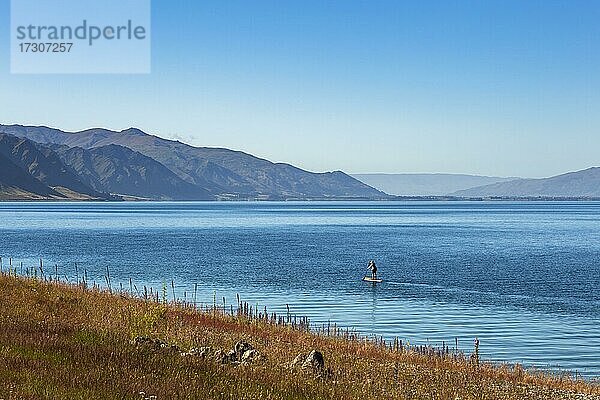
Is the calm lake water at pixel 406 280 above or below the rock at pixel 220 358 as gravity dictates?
below

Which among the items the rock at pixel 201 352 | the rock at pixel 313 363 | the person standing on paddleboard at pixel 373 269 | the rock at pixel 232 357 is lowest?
the person standing on paddleboard at pixel 373 269

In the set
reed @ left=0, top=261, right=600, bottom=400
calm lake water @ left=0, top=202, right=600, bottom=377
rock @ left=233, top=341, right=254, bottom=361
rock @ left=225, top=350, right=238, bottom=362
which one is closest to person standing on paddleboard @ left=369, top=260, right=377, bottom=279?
calm lake water @ left=0, top=202, right=600, bottom=377

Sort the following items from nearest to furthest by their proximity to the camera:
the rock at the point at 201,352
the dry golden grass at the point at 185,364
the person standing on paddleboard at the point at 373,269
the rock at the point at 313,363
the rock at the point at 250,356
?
1. the dry golden grass at the point at 185,364
2. the rock at the point at 201,352
3. the rock at the point at 313,363
4. the rock at the point at 250,356
5. the person standing on paddleboard at the point at 373,269

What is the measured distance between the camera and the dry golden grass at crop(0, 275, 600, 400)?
14.5 metres

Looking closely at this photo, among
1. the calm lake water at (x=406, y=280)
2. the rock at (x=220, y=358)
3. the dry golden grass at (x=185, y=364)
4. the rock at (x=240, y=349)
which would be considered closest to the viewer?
the dry golden grass at (x=185, y=364)

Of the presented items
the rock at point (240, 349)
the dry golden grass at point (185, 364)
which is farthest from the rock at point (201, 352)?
the dry golden grass at point (185, 364)

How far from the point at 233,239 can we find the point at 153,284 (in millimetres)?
66443

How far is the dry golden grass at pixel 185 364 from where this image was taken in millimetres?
14523

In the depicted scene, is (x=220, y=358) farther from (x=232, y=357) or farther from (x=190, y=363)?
(x=190, y=363)

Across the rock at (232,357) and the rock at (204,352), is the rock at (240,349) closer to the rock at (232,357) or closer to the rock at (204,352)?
the rock at (232,357)

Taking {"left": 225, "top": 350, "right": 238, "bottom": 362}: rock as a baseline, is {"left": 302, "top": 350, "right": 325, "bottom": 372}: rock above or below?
below

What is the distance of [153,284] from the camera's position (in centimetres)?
6294

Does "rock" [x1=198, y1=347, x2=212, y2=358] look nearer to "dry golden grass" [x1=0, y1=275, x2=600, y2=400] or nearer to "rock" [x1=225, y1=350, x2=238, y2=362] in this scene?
"rock" [x1=225, y1=350, x2=238, y2=362]

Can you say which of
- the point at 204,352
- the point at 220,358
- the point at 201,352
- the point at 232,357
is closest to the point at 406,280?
the point at 232,357
